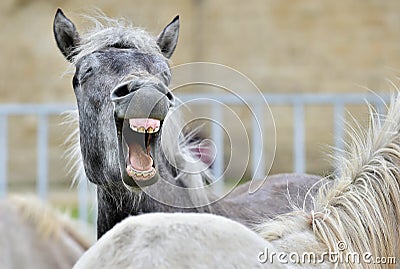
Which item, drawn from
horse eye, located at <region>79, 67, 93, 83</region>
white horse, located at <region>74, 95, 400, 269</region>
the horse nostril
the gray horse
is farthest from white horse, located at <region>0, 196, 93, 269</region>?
white horse, located at <region>74, 95, 400, 269</region>

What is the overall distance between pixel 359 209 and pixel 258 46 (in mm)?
8915

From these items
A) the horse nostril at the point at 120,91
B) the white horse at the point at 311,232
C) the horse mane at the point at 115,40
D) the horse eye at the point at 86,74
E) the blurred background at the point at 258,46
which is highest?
the blurred background at the point at 258,46

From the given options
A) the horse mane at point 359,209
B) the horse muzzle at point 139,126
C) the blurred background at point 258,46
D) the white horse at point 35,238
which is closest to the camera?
the horse mane at point 359,209

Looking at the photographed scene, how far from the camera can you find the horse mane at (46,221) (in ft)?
15.7

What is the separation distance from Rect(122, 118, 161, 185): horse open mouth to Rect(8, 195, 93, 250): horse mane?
67.4 inches

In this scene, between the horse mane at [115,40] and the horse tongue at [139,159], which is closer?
the horse tongue at [139,159]

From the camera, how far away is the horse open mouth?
121 inches

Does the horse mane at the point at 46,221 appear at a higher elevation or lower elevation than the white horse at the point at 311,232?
lower

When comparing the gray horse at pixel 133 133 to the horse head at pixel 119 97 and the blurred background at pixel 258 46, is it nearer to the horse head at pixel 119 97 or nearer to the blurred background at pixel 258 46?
the horse head at pixel 119 97

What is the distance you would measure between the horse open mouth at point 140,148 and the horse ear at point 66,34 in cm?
59

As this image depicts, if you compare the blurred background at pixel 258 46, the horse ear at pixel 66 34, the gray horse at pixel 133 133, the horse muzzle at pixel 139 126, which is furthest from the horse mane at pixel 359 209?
the blurred background at pixel 258 46

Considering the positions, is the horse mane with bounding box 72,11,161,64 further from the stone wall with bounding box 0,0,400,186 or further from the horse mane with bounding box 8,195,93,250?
the stone wall with bounding box 0,0,400,186

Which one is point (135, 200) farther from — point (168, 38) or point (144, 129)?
point (168, 38)

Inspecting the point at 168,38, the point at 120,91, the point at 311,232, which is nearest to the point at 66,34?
the point at 168,38
